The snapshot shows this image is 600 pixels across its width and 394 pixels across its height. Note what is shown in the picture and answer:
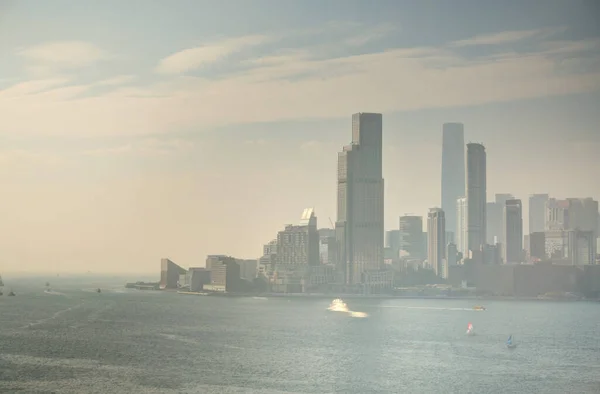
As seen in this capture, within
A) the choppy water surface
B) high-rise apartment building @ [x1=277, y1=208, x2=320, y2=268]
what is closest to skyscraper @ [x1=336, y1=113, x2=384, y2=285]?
high-rise apartment building @ [x1=277, y1=208, x2=320, y2=268]

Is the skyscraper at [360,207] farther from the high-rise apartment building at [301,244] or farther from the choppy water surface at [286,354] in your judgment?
the choppy water surface at [286,354]

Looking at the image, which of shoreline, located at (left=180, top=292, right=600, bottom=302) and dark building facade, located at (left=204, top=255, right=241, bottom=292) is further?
dark building facade, located at (left=204, top=255, right=241, bottom=292)

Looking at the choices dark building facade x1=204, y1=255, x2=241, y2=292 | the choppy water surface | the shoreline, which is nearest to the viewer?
the choppy water surface

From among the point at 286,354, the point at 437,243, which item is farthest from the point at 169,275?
the point at 286,354

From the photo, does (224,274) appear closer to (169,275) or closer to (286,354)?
(169,275)

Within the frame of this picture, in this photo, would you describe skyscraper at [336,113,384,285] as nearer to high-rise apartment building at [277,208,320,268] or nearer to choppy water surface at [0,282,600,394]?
high-rise apartment building at [277,208,320,268]

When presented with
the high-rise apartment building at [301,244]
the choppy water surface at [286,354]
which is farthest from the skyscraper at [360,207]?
the choppy water surface at [286,354]
